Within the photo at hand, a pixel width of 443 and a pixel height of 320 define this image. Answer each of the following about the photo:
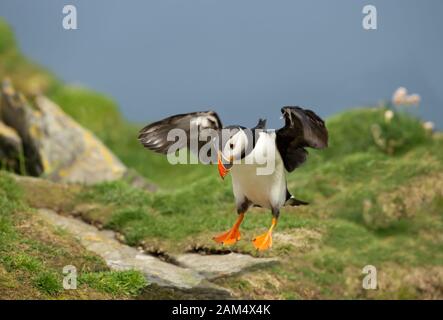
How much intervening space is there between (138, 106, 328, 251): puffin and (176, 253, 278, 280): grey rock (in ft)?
4.84

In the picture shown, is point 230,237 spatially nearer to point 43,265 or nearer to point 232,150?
point 232,150

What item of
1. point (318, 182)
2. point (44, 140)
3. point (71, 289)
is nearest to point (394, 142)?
point (318, 182)

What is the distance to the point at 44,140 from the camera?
13203 millimetres

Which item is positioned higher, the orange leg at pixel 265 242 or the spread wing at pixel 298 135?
the spread wing at pixel 298 135

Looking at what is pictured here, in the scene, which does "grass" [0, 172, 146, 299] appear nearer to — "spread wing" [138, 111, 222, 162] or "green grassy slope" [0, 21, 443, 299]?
"green grassy slope" [0, 21, 443, 299]

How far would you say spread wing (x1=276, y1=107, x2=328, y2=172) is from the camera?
650 cm

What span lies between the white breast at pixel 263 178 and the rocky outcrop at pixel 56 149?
19.4 feet

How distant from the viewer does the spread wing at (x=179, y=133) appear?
21.9 feet

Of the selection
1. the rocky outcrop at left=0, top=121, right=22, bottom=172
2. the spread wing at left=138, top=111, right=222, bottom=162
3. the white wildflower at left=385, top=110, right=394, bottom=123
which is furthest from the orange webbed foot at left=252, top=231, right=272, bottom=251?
the white wildflower at left=385, top=110, right=394, bottom=123

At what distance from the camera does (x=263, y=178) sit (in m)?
6.77

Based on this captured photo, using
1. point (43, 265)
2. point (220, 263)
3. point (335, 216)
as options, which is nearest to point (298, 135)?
point (220, 263)

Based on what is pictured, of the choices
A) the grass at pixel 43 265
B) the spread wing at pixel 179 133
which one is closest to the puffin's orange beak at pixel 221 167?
the spread wing at pixel 179 133

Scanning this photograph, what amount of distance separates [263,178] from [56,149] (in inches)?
274

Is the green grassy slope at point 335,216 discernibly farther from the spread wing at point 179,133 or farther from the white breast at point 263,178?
the spread wing at point 179,133
